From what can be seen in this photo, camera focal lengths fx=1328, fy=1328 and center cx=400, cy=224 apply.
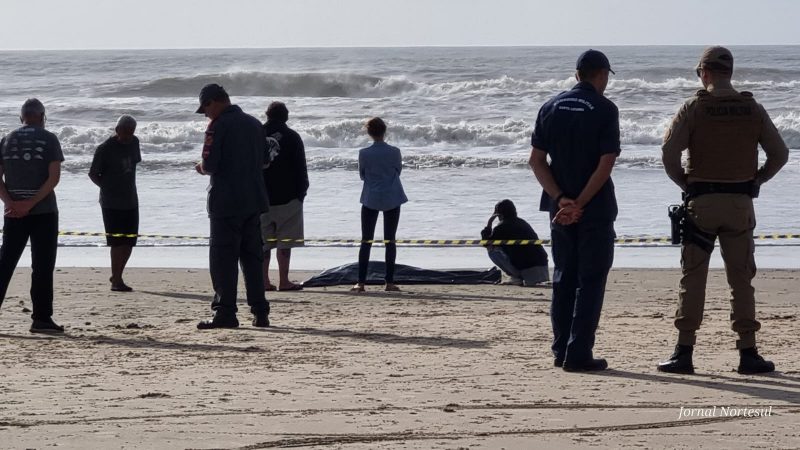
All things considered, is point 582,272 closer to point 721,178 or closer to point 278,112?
point 721,178

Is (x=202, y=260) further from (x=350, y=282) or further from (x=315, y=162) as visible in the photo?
(x=315, y=162)

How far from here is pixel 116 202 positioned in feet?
37.7

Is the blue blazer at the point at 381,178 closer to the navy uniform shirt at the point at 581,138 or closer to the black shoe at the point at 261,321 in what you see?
the black shoe at the point at 261,321

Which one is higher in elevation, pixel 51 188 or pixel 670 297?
pixel 51 188

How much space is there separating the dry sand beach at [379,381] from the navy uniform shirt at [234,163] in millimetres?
856

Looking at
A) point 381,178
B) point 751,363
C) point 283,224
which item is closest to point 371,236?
point 381,178

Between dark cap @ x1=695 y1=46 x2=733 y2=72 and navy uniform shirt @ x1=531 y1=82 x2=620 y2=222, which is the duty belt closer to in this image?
navy uniform shirt @ x1=531 y1=82 x2=620 y2=222

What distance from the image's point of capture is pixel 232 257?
8922mm

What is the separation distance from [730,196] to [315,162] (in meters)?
19.9

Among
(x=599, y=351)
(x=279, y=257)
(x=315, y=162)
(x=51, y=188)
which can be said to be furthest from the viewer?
(x=315, y=162)

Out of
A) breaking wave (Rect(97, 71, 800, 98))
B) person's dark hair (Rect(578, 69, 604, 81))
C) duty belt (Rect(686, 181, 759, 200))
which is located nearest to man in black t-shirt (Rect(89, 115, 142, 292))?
person's dark hair (Rect(578, 69, 604, 81))

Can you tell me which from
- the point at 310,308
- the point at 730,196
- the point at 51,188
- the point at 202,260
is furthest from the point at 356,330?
the point at 202,260

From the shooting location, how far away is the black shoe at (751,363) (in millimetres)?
6676

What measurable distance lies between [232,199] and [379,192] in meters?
2.63
